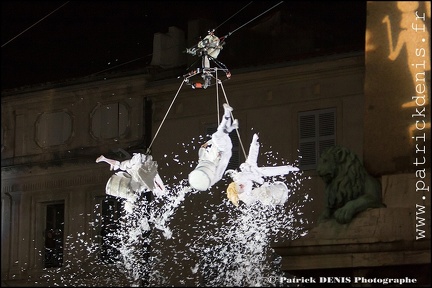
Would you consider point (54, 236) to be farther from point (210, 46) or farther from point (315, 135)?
point (210, 46)

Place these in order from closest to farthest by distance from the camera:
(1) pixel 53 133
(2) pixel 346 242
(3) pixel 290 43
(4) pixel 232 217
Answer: (2) pixel 346 242 < (4) pixel 232 217 < (3) pixel 290 43 < (1) pixel 53 133

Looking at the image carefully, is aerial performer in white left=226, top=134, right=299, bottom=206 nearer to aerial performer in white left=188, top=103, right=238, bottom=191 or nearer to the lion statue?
aerial performer in white left=188, top=103, right=238, bottom=191

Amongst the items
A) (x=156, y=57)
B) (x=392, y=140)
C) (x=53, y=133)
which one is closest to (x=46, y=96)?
(x=53, y=133)

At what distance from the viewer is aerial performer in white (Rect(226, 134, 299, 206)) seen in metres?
19.0

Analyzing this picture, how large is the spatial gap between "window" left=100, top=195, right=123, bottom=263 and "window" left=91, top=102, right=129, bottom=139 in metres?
1.35

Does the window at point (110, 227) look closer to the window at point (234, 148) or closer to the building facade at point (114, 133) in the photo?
the building facade at point (114, 133)

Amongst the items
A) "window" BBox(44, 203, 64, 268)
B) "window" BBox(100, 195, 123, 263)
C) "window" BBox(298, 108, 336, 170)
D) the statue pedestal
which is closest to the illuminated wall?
the statue pedestal

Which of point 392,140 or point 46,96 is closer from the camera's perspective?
point 392,140

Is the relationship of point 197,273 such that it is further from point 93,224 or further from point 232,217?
point 93,224

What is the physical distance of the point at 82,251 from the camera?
25.2m

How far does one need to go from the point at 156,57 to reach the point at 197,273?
13.8ft

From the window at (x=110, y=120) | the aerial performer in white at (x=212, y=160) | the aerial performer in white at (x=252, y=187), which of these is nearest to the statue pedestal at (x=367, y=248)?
the aerial performer in white at (x=212, y=160)

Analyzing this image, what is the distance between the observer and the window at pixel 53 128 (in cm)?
2606

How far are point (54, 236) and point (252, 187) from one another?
228 inches
